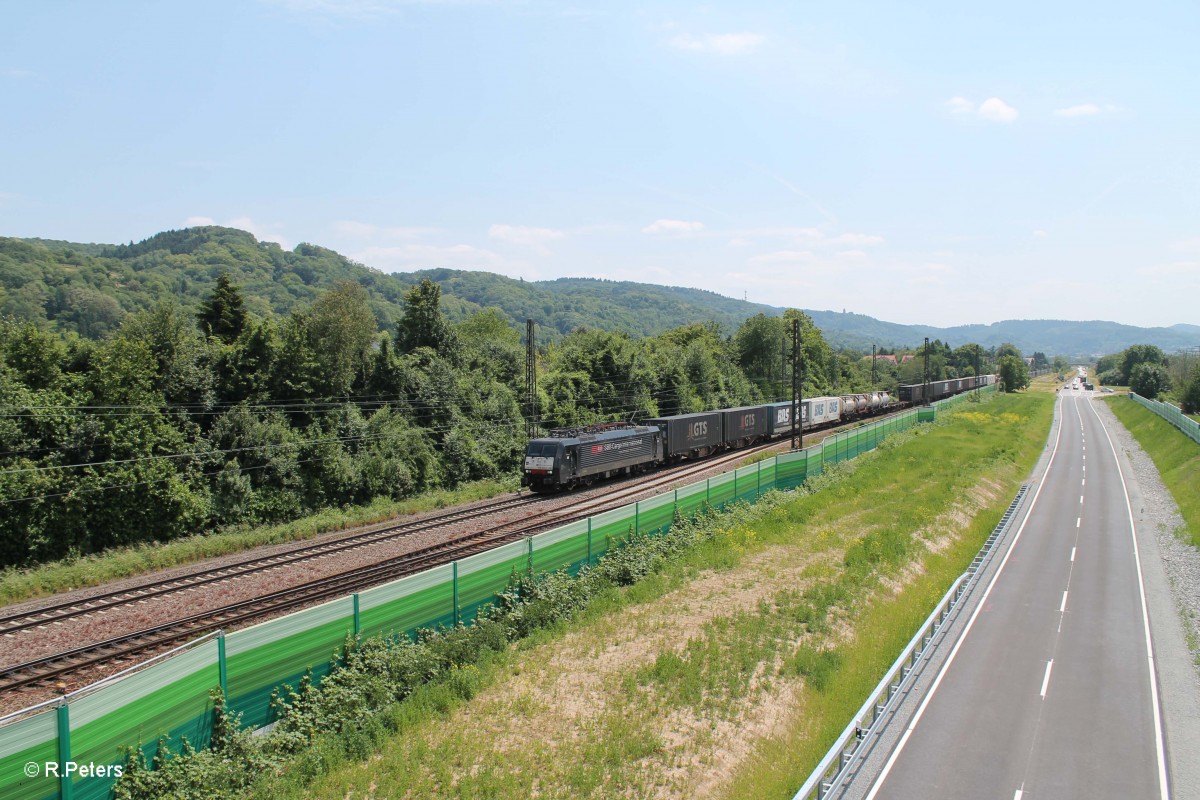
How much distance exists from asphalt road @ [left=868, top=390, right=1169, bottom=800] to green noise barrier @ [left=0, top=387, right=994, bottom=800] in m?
10.2

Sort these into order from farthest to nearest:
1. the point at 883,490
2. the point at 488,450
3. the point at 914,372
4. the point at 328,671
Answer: the point at 914,372 < the point at 488,450 < the point at 883,490 < the point at 328,671

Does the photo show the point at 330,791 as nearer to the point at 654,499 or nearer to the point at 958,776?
the point at 958,776

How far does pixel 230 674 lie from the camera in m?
12.2

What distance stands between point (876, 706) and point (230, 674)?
1264 centimetres

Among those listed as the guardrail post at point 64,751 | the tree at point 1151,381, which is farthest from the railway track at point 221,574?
the tree at point 1151,381

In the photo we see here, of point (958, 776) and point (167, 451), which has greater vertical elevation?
point (167, 451)

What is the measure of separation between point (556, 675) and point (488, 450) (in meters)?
31.5

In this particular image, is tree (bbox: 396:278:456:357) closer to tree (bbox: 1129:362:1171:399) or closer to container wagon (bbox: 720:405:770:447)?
Answer: container wagon (bbox: 720:405:770:447)

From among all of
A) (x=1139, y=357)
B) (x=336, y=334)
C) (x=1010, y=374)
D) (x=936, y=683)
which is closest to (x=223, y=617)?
(x=936, y=683)

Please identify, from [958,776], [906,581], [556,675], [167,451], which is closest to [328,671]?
[556,675]

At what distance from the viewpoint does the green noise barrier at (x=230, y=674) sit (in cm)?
930

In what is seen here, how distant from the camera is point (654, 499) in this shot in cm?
2612

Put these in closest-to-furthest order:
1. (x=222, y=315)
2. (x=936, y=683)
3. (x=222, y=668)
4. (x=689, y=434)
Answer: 1. (x=222, y=668)
2. (x=936, y=683)
3. (x=222, y=315)
4. (x=689, y=434)

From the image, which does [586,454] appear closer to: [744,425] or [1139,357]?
[744,425]
